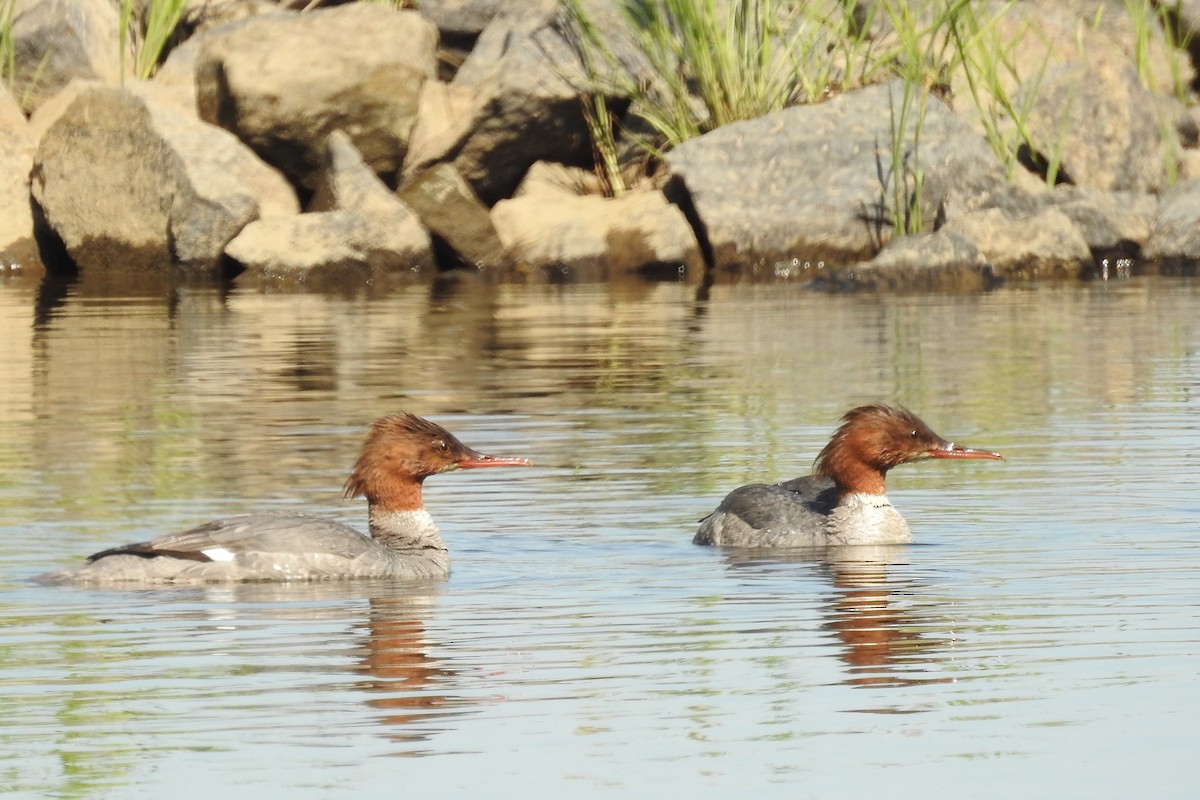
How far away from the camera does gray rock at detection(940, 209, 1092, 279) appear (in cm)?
2402

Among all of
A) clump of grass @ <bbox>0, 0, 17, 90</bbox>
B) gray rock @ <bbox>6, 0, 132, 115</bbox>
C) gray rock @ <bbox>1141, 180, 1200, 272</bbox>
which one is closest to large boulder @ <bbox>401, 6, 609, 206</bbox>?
gray rock @ <bbox>6, 0, 132, 115</bbox>

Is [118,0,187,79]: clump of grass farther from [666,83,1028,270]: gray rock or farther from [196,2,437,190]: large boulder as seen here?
[666,83,1028,270]: gray rock

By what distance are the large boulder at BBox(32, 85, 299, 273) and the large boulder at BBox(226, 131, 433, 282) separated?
14.4 inches

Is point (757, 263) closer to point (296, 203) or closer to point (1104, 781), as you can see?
point (296, 203)

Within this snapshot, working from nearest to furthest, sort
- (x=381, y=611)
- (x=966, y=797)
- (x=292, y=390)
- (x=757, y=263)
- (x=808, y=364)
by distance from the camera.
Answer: (x=966, y=797) → (x=381, y=611) → (x=292, y=390) → (x=808, y=364) → (x=757, y=263)

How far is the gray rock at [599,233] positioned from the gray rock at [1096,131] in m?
3.96

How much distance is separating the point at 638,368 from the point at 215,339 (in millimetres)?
3840

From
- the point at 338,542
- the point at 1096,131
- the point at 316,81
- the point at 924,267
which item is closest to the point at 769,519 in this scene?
the point at 338,542

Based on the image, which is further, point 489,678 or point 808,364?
point 808,364

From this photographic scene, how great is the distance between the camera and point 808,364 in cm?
1611

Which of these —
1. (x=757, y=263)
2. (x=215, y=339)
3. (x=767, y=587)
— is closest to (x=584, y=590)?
(x=767, y=587)

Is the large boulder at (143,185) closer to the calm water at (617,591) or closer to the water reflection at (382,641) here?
the calm water at (617,591)

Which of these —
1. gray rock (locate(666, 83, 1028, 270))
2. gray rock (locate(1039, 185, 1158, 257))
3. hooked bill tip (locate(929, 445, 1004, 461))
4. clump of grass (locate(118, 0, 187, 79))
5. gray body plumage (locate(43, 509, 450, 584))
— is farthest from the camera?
clump of grass (locate(118, 0, 187, 79))

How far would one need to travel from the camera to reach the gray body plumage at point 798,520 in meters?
9.89
